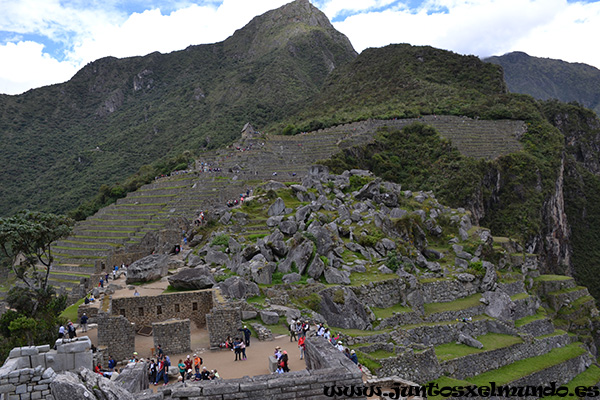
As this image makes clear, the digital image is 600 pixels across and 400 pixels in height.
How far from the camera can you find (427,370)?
15609 mm

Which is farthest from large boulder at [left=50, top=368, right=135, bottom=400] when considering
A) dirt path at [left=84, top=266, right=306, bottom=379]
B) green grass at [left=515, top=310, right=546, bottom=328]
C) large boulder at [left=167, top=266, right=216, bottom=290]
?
green grass at [left=515, top=310, right=546, bottom=328]

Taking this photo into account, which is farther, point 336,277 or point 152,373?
point 336,277

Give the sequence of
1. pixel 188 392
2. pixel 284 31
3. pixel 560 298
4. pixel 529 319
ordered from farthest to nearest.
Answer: pixel 284 31 < pixel 560 298 < pixel 529 319 < pixel 188 392

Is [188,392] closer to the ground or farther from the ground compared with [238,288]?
farther from the ground

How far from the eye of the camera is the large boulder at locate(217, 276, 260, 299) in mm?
15820

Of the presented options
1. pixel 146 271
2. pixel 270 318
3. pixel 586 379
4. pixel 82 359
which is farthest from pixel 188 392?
pixel 586 379

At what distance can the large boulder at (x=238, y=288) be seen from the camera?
15.8 metres

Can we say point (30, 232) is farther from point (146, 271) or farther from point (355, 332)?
point (355, 332)

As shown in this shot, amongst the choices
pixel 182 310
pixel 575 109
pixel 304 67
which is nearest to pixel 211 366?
pixel 182 310

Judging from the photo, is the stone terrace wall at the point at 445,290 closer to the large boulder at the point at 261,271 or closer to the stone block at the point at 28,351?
the large boulder at the point at 261,271

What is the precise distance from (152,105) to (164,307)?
146 metres

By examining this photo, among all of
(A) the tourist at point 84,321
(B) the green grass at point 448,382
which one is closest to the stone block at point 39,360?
(A) the tourist at point 84,321

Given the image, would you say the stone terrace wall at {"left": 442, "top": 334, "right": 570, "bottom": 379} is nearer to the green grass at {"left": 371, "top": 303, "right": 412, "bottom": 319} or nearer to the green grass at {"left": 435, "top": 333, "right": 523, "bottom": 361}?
the green grass at {"left": 435, "top": 333, "right": 523, "bottom": 361}

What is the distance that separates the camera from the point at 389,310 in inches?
758
